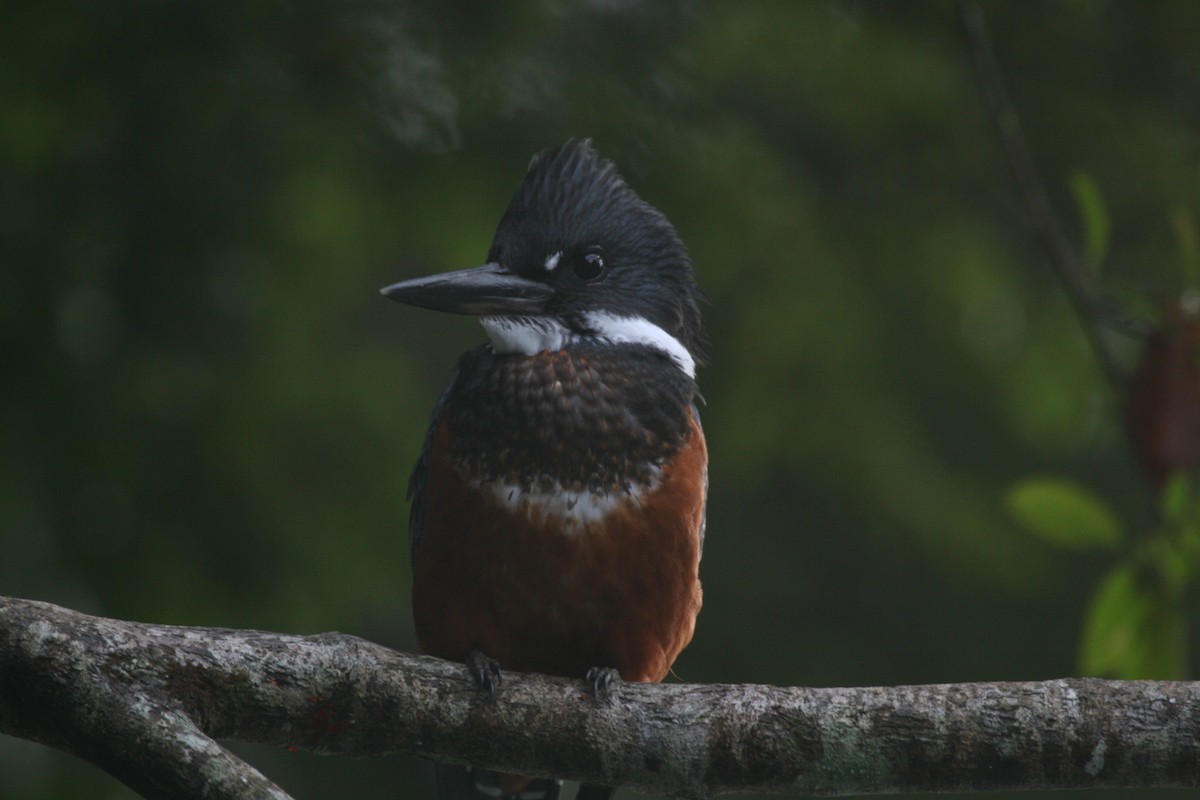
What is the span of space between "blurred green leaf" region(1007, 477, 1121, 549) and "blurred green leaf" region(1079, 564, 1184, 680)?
0.15 metres

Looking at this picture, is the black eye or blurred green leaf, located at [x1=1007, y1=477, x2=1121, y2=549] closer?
blurred green leaf, located at [x1=1007, y1=477, x2=1121, y2=549]

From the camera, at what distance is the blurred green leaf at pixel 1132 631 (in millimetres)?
2879

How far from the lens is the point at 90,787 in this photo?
3559 mm

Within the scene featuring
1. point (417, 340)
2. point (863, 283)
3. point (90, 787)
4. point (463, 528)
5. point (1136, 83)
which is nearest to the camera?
point (463, 528)

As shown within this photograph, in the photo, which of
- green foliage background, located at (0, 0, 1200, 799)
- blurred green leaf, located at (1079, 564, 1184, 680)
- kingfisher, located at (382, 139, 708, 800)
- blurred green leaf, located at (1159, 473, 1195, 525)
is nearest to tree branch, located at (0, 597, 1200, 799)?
kingfisher, located at (382, 139, 708, 800)

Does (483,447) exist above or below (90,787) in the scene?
above

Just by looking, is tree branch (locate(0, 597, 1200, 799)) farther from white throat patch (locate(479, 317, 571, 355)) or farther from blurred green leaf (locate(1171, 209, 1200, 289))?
blurred green leaf (locate(1171, 209, 1200, 289))

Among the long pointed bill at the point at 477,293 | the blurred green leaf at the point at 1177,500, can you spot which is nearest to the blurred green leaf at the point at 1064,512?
the blurred green leaf at the point at 1177,500

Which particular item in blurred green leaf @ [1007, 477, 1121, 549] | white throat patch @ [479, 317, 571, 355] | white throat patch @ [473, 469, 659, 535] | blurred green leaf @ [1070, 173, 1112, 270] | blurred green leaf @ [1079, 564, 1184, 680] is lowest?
blurred green leaf @ [1079, 564, 1184, 680]

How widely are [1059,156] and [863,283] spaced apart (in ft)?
2.42

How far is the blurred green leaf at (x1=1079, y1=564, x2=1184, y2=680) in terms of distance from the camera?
288cm

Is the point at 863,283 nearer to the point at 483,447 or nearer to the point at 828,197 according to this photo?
the point at 828,197

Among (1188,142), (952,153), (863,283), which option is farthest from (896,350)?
(1188,142)

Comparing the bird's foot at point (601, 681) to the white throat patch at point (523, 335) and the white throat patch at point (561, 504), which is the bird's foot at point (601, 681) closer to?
the white throat patch at point (561, 504)
